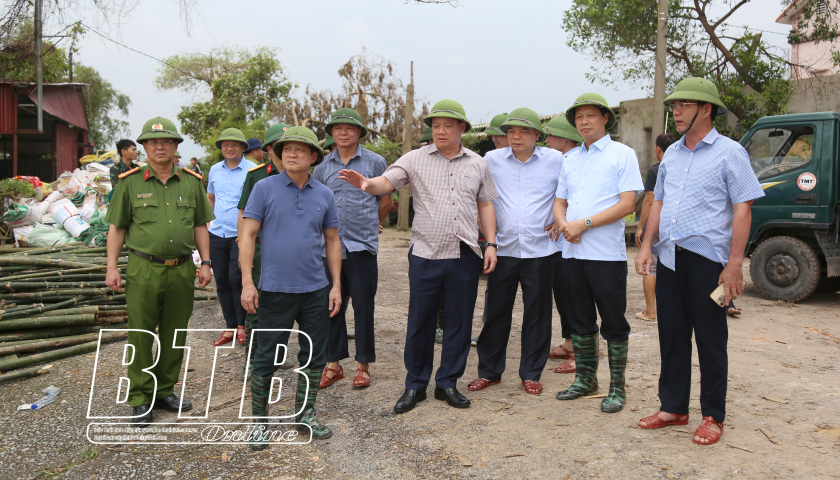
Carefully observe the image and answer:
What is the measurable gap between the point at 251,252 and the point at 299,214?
0.36 m

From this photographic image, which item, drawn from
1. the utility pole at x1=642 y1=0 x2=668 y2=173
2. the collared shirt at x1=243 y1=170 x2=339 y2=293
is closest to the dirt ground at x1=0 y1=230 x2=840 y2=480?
the collared shirt at x1=243 y1=170 x2=339 y2=293

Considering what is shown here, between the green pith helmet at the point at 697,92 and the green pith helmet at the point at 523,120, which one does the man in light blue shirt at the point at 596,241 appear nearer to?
the green pith helmet at the point at 523,120

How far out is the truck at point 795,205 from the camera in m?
7.20

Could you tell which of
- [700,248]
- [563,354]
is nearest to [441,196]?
[700,248]

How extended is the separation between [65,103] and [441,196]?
20070mm

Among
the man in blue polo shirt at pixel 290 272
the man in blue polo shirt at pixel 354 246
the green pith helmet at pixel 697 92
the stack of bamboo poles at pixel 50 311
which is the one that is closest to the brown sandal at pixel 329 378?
the man in blue polo shirt at pixel 354 246

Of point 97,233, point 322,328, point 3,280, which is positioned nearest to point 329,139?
point 322,328

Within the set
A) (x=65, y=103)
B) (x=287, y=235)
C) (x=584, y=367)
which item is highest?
(x=65, y=103)

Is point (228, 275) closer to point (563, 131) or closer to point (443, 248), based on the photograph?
point (443, 248)

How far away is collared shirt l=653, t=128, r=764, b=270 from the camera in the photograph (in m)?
3.28

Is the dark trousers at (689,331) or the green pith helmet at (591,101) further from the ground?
the green pith helmet at (591,101)

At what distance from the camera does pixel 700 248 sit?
3.36 m

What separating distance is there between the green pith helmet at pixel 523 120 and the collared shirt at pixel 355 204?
100 cm

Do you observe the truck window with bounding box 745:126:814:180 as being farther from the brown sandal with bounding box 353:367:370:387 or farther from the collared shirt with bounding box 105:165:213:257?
the collared shirt with bounding box 105:165:213:257
